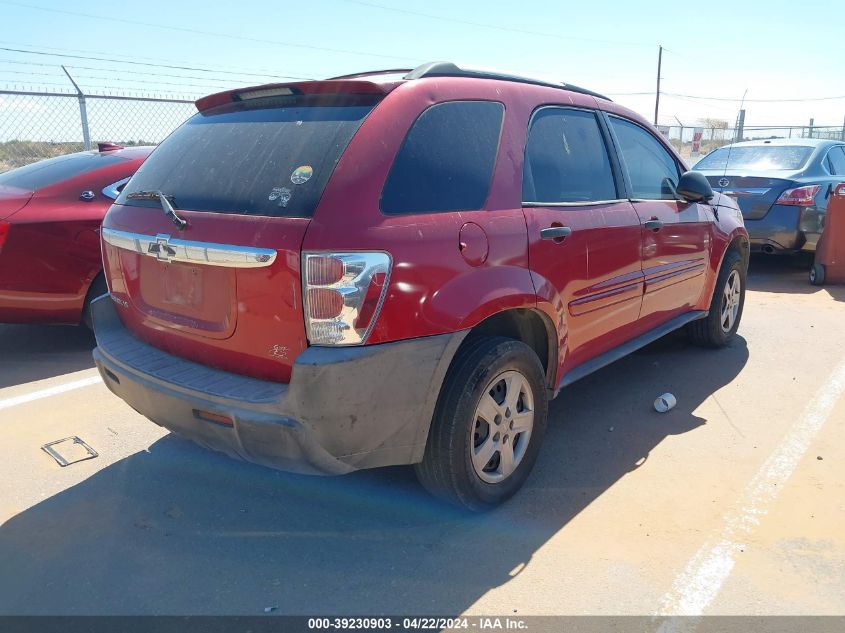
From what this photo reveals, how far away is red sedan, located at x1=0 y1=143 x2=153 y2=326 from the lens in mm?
4672

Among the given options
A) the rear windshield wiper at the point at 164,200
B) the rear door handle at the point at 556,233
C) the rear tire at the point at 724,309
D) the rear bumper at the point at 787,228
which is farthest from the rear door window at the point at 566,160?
the rear bumper at the point at 787,228

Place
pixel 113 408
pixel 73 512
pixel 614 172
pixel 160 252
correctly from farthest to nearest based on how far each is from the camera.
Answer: pixel 113 408 < pixel 614 172 < pixel 73 512 < pixel 160 252

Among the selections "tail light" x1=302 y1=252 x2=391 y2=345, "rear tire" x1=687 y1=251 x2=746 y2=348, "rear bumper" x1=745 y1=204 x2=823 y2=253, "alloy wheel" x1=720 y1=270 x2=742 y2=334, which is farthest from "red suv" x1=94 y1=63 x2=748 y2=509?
"rear bumper" x1=745 y1=204 x2=823 y2=253

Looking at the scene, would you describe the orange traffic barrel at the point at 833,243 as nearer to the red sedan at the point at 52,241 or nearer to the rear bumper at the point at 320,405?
the rear bumper at the point at 320,405

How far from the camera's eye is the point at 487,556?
2.79 m

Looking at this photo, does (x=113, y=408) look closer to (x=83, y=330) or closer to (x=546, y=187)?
(x=83, y=330)

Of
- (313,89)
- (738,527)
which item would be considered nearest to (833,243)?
(738,527)

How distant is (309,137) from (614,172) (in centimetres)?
200

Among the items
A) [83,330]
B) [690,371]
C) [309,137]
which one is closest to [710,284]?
[690,371]

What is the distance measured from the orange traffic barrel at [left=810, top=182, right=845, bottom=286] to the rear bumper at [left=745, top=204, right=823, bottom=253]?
0.41 feet

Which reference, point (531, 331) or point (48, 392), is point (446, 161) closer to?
point (531, 331)

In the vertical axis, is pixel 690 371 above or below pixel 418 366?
below

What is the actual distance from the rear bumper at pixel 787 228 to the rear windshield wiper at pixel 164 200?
22.8 feet

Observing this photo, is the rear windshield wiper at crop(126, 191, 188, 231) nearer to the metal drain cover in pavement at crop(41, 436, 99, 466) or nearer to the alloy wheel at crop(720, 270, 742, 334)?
the metal drain cover in pavement at crop(41, 436, 99, 466)
